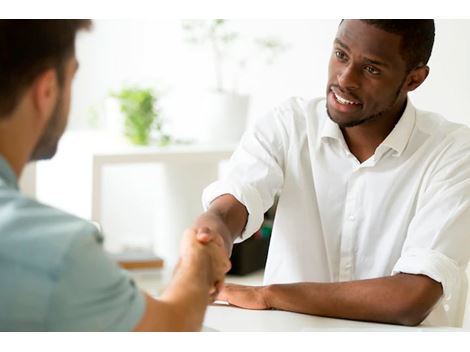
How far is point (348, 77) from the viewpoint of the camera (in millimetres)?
1436

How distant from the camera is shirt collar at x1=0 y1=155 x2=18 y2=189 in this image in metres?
0.83

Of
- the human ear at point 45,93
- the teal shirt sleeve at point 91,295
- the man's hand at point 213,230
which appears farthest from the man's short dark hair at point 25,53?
the man's hand at point 213,230

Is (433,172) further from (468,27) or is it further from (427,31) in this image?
(468,27)

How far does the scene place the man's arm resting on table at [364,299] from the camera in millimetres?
1342

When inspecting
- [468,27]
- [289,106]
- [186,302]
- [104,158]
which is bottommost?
[104,158]

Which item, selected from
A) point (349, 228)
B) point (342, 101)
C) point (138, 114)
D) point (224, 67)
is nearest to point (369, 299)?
point (349, 228)

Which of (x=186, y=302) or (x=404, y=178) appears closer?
(x=186, y=302)

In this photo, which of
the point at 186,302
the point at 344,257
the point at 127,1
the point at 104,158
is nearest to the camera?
the point at 186,302

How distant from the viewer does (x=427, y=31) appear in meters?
1.46

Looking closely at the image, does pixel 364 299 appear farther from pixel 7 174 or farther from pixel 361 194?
pixel 7 174

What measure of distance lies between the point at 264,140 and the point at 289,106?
86 mm

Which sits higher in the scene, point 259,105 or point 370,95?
point 370,95
